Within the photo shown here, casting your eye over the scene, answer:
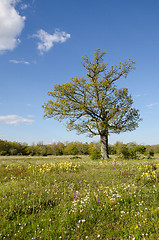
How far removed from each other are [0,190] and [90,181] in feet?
12.3

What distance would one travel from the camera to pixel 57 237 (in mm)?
3619

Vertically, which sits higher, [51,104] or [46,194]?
[51,104]

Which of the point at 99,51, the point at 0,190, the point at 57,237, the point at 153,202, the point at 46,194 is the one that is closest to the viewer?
the point at 57,237

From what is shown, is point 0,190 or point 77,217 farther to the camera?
point 0,190

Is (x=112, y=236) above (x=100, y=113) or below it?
below

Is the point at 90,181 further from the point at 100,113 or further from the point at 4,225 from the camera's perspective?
the point at 100,113

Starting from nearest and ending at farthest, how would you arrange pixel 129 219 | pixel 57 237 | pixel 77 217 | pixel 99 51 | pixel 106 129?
pixel 57 237, pixel 129 219, pixel 77 217, pixel 106 129, pixel 99 51

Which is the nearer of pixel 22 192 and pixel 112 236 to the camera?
pixel 112 236

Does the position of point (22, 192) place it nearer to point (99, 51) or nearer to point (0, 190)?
point (0, 190)

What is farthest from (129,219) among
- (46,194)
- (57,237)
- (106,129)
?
(106,129)

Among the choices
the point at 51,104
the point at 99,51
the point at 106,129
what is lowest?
the point at 106,129

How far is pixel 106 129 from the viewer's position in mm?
22375

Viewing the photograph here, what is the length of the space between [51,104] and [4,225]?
1975cm

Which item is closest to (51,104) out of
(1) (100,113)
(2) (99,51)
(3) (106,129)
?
(1) (100,113)
